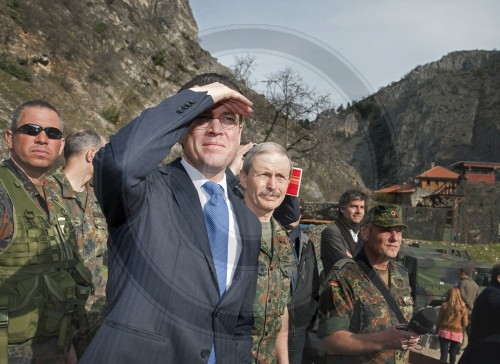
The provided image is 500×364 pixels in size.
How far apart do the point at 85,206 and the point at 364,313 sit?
7.34ft

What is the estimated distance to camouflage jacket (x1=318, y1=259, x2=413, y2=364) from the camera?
2635mm

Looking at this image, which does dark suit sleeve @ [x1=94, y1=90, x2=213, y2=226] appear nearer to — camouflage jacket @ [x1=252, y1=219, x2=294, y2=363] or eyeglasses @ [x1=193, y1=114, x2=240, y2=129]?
eyeglasses @ [x1=193, y1=114, x2=240, y2=129]

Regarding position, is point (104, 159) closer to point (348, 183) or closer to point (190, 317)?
point (190, 317)

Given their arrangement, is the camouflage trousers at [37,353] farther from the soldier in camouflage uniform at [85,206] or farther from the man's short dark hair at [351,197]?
the man's short dark hair at [351,197]

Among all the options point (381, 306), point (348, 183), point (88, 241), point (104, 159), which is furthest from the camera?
point (348, 183)

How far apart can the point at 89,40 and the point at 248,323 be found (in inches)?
1258


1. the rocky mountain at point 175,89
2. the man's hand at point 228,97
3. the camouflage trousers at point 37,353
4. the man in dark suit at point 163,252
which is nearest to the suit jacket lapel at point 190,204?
the man in dark suit at point 163,252

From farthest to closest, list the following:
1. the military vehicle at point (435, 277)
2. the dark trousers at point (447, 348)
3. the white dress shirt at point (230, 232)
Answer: the military vehicle at point (435, 277) < the dark trousers at point (447, 348) < the white dress shirt at point (230, 232)

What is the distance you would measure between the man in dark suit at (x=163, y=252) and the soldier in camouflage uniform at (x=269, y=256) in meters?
0.78

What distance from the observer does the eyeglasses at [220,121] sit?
1.60 metres

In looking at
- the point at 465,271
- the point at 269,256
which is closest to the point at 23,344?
the point at 269,256

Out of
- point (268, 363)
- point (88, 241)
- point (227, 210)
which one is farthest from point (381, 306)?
point (88, 241)

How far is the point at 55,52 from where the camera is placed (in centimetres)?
2731

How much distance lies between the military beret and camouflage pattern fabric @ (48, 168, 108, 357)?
6.17ft
